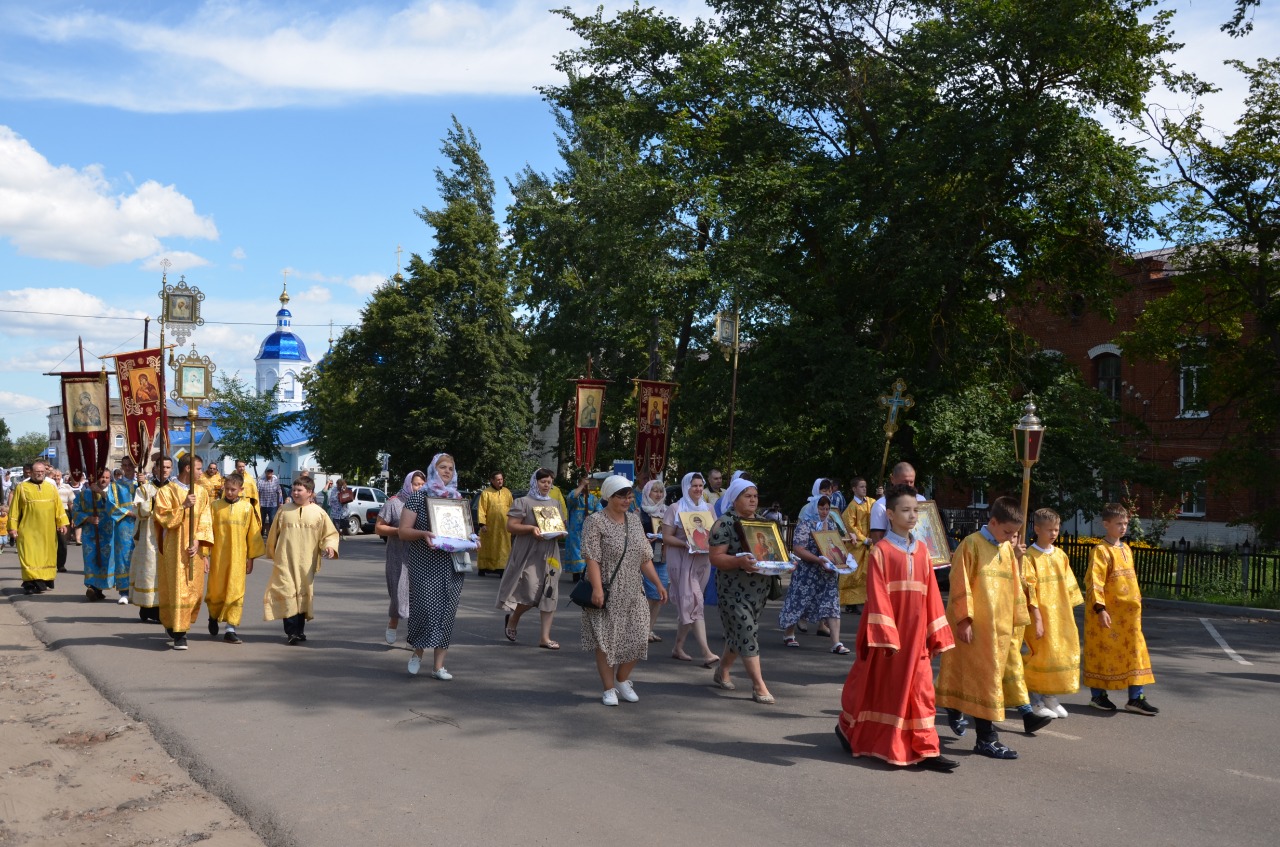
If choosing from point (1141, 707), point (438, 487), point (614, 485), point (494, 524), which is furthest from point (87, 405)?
point (1141, 707)

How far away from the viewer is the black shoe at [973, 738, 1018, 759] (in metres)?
7.31

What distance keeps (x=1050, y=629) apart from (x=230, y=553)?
7.55 meters

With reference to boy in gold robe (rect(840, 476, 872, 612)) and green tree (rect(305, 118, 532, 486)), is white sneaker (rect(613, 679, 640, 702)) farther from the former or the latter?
green tree (rect(305, 118, 532, 486))

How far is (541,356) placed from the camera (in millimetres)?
38844

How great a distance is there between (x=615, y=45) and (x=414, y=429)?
1880cm

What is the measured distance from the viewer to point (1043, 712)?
8148 mm

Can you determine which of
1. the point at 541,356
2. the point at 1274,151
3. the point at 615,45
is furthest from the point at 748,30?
the point at 541,356

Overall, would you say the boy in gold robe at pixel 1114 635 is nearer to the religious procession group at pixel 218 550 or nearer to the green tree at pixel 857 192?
the religious procession group at pixel 218 550

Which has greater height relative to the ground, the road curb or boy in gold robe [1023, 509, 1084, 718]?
boy in gold robe [1023, 509, 1084, 718]

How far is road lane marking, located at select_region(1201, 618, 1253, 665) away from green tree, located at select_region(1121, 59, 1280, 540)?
297 inches

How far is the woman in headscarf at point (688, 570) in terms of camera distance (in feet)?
35.9

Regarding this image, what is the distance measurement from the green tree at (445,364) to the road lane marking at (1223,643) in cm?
2910

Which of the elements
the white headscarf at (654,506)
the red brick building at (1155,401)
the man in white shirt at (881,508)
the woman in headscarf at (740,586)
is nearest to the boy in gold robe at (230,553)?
the white headscarf at (654,506)

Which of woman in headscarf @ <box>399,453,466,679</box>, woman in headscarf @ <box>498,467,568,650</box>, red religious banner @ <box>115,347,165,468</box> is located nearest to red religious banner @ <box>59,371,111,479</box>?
red religious banner @ <box>115,347,165,468</box>
